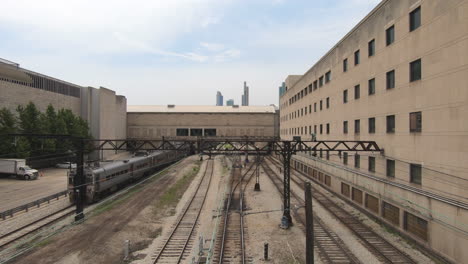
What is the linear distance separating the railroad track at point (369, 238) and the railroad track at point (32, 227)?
22586mm

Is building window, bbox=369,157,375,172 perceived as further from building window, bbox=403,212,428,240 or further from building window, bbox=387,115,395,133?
building window, bbox=403,212,428,240

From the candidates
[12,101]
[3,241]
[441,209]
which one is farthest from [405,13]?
[12,101]

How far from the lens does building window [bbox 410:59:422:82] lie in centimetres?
1588

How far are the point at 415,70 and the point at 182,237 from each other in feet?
62.6

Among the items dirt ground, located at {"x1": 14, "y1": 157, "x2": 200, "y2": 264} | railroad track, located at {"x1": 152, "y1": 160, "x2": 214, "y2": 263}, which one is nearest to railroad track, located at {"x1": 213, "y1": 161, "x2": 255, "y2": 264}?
railroad track, located at {"x1": 152, "y1": 160, "x2": 214, "y2": 263}

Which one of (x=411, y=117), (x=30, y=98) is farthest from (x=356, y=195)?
(x=30, y=98)

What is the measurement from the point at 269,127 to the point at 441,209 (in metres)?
64.7

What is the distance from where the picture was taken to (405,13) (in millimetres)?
16906

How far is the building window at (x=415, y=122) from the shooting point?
52.2 feet

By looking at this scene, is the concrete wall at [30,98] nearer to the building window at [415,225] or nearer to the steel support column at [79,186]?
the steel support column at [79,186]

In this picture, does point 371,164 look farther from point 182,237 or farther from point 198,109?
point 198,109

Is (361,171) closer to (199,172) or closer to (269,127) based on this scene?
(199,172)

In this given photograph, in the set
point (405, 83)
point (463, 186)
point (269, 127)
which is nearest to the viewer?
point (463, 186)

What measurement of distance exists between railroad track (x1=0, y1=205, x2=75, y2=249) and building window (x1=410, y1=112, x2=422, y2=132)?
26905 millimetres
